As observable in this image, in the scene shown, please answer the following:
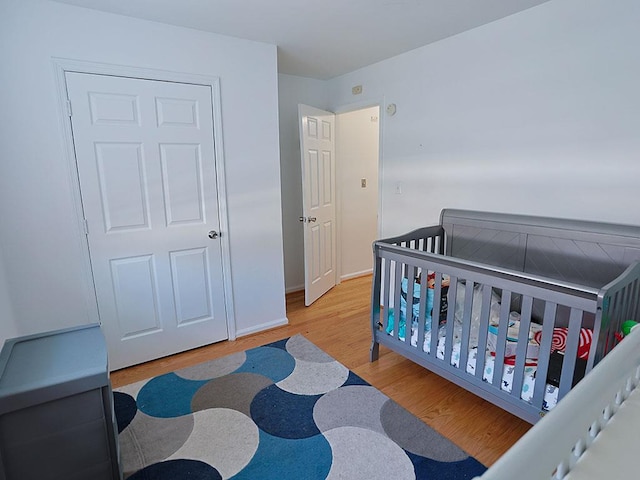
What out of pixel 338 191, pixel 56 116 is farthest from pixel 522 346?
pixel 56 116

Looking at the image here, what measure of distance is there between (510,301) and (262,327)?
77.0 inches

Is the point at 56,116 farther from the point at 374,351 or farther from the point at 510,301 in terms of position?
the point at 510,301

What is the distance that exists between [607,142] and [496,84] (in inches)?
30.2

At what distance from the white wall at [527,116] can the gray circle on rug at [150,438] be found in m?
2.25

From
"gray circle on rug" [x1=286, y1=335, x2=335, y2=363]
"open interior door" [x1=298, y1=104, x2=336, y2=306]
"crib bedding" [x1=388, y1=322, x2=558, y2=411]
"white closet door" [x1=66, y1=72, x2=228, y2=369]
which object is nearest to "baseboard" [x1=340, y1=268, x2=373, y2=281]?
"open interior door" [x1=298, y1=104, x2=336, y2=306]

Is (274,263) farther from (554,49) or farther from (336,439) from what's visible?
(554,49)

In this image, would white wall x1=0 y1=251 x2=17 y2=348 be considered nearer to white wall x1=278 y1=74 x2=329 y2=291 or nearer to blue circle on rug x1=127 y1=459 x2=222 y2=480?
blue circle on rug x1=127 y1=459 x2=222 y2=480

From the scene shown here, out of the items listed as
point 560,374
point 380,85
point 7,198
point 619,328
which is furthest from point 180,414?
point 380,85

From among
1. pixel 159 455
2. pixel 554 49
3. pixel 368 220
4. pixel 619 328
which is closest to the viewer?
pixel 619 328

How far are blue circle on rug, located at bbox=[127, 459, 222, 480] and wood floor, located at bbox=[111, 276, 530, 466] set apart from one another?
83 cm

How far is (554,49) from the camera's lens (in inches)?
80.1

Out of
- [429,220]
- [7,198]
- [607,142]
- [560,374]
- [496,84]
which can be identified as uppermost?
[496,84]

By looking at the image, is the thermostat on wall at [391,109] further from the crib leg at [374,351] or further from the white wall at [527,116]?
the crib leg at [374,351]

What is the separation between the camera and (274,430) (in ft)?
6.01
